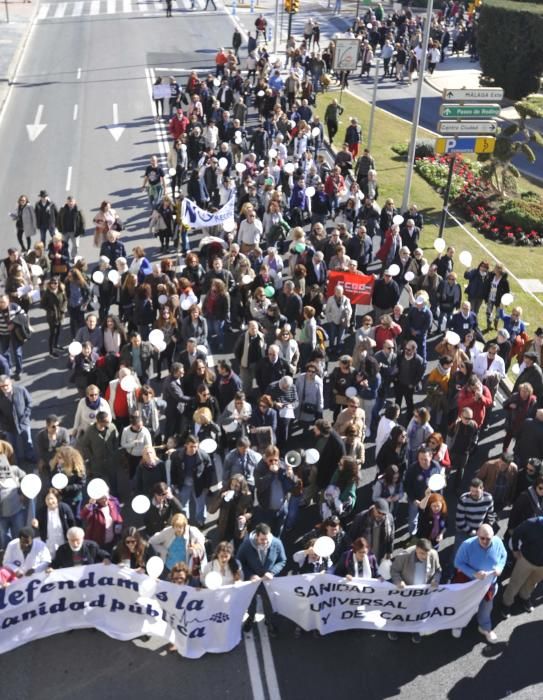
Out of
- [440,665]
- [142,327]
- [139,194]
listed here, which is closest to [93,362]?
[142,327]

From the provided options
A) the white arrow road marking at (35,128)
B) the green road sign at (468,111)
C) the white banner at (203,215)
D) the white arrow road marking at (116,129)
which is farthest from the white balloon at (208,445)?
the white arrow road marking at (35,128)

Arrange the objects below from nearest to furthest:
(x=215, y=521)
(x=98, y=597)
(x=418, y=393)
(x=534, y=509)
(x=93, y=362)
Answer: (x=98, y=597) → (x=534, y=509) → (x=215, y=521) → (x=93, y=362) → (x=418, y=393)

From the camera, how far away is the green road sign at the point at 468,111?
17.7m

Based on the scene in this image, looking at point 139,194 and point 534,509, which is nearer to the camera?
point 534,509

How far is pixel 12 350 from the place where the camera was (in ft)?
45.1

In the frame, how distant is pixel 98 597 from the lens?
8.73 m

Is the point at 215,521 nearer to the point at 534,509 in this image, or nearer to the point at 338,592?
the point at 338,592

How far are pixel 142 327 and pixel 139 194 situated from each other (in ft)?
30.5

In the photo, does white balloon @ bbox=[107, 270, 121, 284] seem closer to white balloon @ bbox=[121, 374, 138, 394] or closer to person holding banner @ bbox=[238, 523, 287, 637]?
white balloon @ bbox=[121, 374, 138, 394]

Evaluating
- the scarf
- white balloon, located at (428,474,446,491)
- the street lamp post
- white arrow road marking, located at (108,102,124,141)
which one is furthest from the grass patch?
the scarf

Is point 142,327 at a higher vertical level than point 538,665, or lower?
higher

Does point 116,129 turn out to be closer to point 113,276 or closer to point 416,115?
point 416,115

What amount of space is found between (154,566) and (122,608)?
2.55 ft

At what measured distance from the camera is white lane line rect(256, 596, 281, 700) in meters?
8.48
